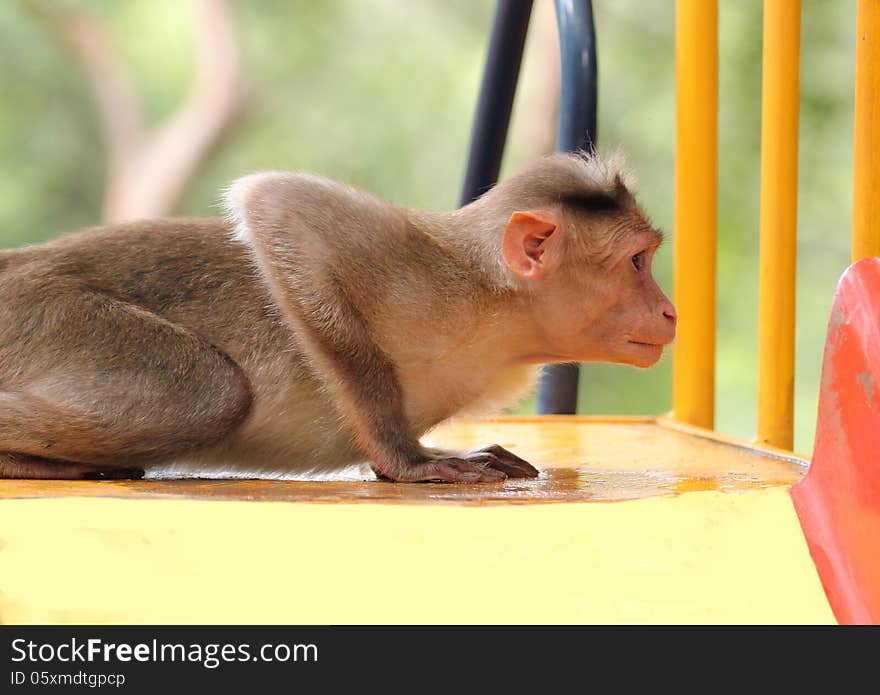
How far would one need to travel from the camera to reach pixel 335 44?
42.6 ft

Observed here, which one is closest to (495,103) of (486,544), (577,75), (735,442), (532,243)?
(577,75)

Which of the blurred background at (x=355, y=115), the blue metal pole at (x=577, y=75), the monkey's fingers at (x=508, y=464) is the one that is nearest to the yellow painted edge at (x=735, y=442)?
the monkey's fingers at (x=508, y=464)

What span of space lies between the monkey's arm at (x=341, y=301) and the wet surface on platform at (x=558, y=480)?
0.08 metres

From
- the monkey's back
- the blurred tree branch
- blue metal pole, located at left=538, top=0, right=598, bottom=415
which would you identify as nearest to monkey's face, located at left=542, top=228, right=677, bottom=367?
the monkey's back

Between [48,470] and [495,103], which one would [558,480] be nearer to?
[48,470]

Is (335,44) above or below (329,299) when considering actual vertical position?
above

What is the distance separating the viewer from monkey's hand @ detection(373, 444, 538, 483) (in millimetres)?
2295

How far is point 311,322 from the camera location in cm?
233

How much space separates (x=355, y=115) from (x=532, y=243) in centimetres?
1029

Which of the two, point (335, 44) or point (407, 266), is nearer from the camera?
point (407, 266)

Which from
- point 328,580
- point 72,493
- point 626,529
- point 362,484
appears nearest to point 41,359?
point 72,493

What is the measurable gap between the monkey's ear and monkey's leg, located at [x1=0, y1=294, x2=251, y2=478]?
58cm

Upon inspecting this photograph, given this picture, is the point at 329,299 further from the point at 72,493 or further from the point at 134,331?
the point at 72,493
